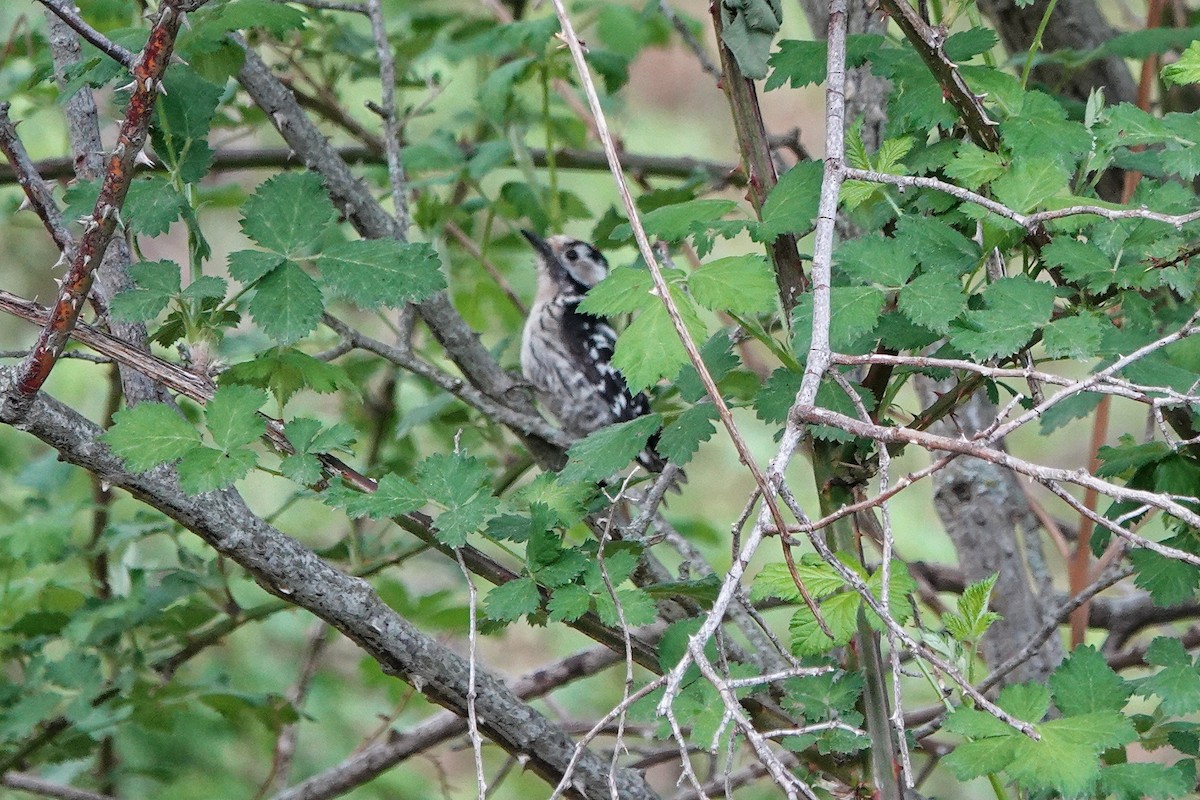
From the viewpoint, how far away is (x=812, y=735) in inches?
60.1

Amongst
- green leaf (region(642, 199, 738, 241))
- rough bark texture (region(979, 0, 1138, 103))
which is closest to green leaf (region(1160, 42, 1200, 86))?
green leaf (region(642, 199, 738, 241))

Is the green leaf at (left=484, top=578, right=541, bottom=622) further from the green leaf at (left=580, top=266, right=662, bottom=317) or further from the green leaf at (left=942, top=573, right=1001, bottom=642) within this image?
the green leaf at (left=942, top=573, right=1001, bottom=642)

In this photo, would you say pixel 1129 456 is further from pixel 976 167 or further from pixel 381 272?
pixel 381 272

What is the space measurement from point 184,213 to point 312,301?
206mm

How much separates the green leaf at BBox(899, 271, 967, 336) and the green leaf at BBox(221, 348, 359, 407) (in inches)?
31.4

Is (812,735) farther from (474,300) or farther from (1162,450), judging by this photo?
(474,300)

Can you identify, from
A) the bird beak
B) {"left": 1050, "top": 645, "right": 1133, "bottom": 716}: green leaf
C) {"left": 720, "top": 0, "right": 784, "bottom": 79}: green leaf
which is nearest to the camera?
{"left": 1050, "top": 645, "right": 1133, "bottom": 716}: green leaf

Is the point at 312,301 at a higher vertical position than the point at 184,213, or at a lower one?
lower

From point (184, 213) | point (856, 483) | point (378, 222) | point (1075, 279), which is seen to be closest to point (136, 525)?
point (378, 222)

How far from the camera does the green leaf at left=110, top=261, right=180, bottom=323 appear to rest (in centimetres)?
153

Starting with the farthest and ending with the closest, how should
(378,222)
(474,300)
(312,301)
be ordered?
(474,300)
(378,222)
(312,301)

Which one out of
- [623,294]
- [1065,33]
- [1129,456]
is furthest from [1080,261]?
[1065,33]

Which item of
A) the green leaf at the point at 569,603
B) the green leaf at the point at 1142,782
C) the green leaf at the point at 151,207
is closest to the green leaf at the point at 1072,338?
the green leaf at the point at 1142,782

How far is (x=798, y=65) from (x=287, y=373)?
0.83 metres
